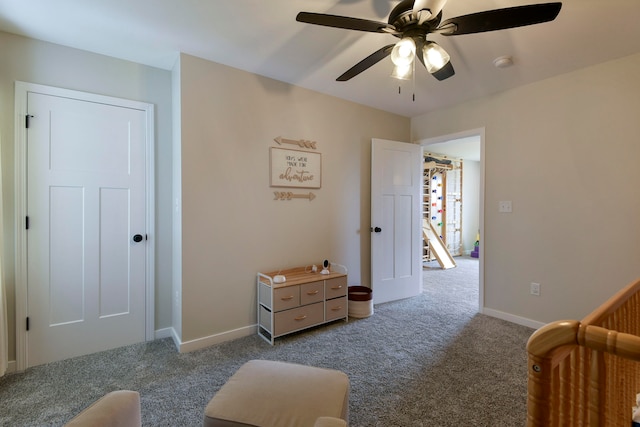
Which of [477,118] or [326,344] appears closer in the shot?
[326,344]

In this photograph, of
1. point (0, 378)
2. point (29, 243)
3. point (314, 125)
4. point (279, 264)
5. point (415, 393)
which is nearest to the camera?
point (415, 393)

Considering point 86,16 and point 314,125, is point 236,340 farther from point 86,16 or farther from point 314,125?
point 86,16

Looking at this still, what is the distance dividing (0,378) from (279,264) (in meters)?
2.07

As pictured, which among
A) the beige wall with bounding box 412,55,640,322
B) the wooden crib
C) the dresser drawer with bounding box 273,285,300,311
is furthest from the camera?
the dresser drawer with bounding box 273,285,300,311

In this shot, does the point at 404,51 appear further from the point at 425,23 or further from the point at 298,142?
the point at 298,142

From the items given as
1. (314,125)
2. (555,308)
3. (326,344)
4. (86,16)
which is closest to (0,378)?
(326,344)

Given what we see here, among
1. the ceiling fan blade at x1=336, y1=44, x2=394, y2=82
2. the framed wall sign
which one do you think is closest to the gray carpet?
the framed wall sign

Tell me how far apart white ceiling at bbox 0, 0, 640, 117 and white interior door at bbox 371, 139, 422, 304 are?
3.33 ft

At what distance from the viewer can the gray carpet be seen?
65.9 inches

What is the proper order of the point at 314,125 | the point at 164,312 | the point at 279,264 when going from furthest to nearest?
1. the point at 314,125
2. the point at 279,264
3. the point at 164,312

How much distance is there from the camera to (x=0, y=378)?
1983 mm

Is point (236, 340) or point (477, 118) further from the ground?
point (477, 118)

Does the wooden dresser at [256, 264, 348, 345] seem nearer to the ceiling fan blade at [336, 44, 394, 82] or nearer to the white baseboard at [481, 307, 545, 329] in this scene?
the white baseboard at [481, 307, 545, 329]

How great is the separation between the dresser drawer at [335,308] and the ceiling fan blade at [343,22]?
7.37 ft
